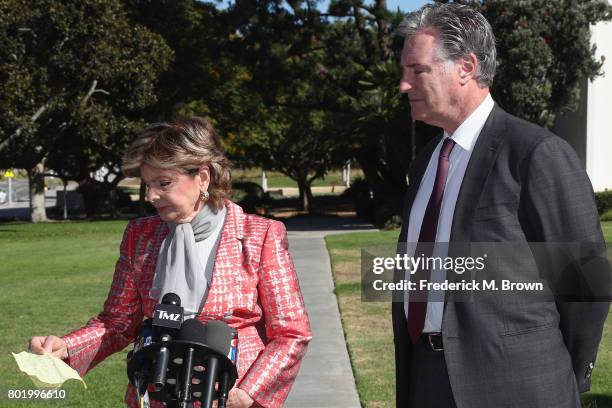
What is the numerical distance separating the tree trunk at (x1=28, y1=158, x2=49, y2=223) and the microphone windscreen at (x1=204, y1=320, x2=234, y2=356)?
3349cm

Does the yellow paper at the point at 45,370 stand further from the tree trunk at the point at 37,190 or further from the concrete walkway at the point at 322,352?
the tree trunk at the point at 37,190

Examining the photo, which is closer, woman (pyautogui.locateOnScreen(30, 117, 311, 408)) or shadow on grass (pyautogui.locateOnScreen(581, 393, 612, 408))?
woman (pyautogui.locateOnScreen(30, 117, 311, 408))

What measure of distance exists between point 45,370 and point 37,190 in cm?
3375

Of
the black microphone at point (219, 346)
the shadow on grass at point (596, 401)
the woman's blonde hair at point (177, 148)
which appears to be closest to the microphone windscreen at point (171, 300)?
the black microphone at point (219, 346)

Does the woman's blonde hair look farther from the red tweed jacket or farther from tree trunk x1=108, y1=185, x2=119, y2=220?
tree trunk x1=108, y1=185, x2=119, y2=220

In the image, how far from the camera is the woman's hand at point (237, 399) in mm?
2715

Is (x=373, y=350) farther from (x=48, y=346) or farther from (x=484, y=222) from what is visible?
(x=484, y=222)

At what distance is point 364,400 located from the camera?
685cm

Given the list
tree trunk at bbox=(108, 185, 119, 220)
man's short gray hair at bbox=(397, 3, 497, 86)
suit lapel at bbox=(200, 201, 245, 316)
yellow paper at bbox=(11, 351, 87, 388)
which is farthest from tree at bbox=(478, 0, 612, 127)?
yellow paper at bbox=(11, 351, 87, 388)

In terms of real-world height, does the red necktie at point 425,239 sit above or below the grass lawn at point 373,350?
above

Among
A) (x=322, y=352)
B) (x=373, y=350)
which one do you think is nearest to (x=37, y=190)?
(x=322, y=352)

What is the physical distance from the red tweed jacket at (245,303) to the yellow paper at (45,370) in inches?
10.7

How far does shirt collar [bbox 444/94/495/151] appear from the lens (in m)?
2.86

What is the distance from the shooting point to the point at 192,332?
2361 millimetres
